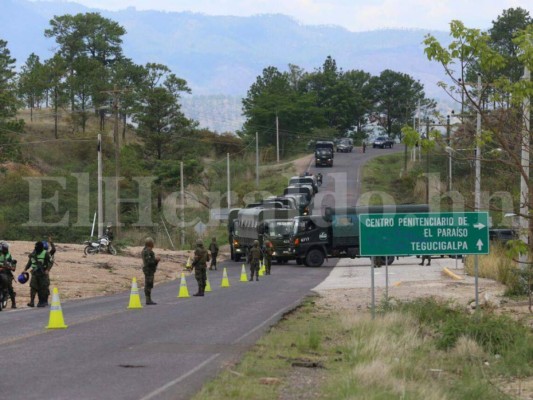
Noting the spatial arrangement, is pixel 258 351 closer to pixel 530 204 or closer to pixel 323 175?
pixel 530 204

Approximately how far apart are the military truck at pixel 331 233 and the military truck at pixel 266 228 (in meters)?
0.81

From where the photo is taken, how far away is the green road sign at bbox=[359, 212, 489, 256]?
1888 centimetres

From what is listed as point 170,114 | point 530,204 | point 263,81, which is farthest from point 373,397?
point 263,81

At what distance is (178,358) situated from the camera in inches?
563

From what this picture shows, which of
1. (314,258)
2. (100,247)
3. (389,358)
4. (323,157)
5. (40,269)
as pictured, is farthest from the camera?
(323,157)

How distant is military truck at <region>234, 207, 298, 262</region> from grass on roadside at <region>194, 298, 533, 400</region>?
27.8 m

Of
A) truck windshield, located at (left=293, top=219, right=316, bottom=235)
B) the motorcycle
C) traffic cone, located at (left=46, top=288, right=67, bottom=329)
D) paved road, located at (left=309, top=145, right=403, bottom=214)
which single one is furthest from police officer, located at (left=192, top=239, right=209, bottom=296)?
paved road, located at (left=309, top=145, right=403, bottom=214)

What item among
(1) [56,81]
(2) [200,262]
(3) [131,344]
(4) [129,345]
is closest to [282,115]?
(1) [56,81]

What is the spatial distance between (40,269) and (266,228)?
2642 cm

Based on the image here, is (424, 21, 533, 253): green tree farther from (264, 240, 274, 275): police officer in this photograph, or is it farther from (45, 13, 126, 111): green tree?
(45, 13, 126, 111): green tree

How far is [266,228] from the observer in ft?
164

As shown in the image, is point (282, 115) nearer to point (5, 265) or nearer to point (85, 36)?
point (85, 36)

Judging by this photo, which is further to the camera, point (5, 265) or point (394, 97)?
point (394, 97)

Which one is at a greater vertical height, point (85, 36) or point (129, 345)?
point (85, 36)
